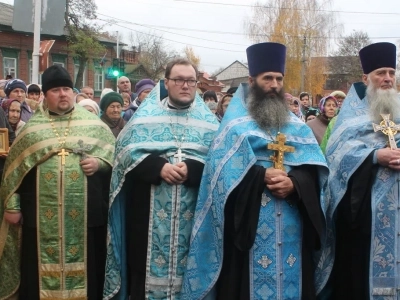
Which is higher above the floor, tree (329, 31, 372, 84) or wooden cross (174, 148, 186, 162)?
tree (329, 31, 372, 84)

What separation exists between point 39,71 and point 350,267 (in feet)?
30.8

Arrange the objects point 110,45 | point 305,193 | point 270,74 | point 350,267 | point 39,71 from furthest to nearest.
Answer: point 110,45 → point 39,71 → point 350,267 → point 270,74 → point 305,193

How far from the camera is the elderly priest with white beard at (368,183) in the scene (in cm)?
389

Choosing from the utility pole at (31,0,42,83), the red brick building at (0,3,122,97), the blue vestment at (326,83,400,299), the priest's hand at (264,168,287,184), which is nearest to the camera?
the priest's hand at (264,168,287,184)

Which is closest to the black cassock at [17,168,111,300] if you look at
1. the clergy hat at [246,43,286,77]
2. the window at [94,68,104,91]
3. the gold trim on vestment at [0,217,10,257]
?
the gold trim on vestment at [0,217,10,257]

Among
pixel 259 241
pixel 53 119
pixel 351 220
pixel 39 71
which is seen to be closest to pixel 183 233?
pixel 259 241

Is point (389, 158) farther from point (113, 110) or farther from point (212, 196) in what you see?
point (113, 110)

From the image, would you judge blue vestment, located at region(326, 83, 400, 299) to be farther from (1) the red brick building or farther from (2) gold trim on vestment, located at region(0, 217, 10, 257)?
(1) the red brick building

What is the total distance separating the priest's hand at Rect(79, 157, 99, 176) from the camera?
14.4 feet

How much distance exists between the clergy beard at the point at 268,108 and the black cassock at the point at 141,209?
54cm

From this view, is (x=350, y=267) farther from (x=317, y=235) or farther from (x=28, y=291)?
(x=28, y=291)

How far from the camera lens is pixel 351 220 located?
13.0 ft

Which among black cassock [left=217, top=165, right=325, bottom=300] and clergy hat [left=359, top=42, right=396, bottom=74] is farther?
clergy hat [left=359, top=42, right=396, bottom=74]

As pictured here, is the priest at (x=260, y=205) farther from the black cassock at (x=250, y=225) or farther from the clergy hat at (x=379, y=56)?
the clergy hat at (x=379, y=56)
